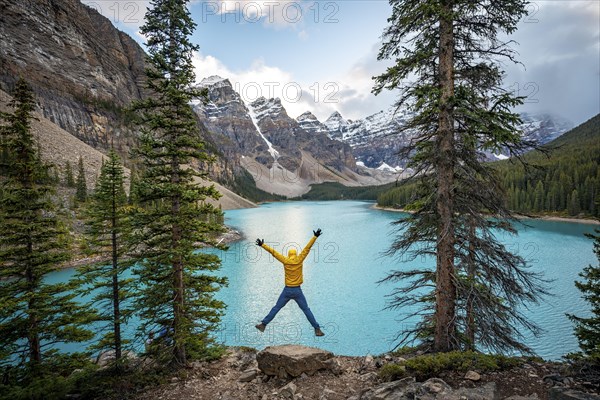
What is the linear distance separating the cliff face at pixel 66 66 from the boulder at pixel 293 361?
97.9m

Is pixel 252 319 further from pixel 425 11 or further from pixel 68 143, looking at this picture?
pixel 68 143

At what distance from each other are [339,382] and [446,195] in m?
5.64

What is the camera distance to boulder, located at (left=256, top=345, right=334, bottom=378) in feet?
26.2

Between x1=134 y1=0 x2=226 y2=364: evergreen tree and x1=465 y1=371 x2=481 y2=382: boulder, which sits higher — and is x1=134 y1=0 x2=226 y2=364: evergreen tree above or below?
above

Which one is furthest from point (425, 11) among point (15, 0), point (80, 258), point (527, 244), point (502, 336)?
point (15, 0)

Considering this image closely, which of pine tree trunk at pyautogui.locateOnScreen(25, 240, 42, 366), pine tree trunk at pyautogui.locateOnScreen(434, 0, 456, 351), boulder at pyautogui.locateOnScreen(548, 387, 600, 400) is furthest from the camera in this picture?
pine tree trunk at pyautogui.locateOnScreen(25, 240, 42, 366)

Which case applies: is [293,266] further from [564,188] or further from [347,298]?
[564,188]

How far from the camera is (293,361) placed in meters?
7.97

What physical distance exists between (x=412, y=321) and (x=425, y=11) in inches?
840

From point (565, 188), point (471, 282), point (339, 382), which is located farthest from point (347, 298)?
point (565, 188)

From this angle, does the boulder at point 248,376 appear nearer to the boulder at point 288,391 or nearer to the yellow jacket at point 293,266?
the boulder at point 288,391

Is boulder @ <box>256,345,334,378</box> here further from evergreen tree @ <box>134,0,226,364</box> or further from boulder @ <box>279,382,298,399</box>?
evergreen tree @ <box>134,0,226,364</box>

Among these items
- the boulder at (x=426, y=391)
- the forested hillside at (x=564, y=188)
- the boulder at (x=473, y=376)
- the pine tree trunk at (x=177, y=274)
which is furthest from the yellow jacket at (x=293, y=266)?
the forested hillside at (x=564, y=188)

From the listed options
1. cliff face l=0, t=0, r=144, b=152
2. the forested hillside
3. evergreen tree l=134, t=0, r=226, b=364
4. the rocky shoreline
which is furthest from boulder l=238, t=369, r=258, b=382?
cliff face l=0, t=0, r=144, b=152
